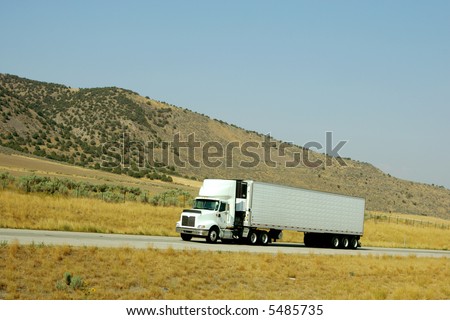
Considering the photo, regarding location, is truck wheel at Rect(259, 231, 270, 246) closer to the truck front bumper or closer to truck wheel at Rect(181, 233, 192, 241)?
the truck front bumper

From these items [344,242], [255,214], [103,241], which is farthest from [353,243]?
[103,241]

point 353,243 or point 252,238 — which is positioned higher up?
point 252,238

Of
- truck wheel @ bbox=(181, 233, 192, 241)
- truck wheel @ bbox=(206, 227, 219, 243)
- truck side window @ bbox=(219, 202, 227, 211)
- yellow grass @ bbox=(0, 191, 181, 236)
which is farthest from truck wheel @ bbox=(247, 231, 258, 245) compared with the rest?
yellow grass @ bbox=(0, 191, 181, 236)

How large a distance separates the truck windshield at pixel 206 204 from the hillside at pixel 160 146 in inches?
2552

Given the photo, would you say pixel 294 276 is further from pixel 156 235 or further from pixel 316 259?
pixel 156 235

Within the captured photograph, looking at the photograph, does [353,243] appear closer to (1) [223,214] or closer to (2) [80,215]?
(1) [223,214]

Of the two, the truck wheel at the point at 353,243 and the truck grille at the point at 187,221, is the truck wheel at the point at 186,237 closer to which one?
the truck grille at the point at 187,221

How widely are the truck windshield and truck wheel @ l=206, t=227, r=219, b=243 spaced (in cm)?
123

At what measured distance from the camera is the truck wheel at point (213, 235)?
36.5m

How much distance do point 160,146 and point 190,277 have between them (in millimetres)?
107572

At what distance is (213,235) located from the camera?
36.8 metres

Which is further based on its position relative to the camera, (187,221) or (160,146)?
(160,146)

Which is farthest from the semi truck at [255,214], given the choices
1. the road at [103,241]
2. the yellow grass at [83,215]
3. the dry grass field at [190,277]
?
the dry grass field at [190,277]

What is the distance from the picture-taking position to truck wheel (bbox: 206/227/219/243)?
3647 centimetres
